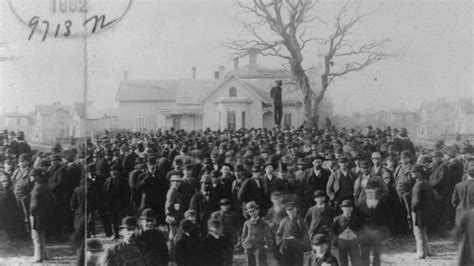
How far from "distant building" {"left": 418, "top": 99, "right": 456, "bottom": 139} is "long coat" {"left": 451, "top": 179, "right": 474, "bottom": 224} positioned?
0.65 m

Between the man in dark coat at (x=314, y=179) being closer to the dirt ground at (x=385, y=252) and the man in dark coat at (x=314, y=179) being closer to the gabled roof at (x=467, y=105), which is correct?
the dirt ground at (x=385, y=252)

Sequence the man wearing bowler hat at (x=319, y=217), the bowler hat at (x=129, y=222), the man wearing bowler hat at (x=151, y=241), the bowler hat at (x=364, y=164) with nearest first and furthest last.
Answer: the man wearing bowler hat at (x=151, y=241), the bowler hat at (x=129, y=222), the man wearing bowler hat at (x=319, y=217), the bowler hat at (x=364, y=164)

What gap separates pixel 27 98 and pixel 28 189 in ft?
3.28

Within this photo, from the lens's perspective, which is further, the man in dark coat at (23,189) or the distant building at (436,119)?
the distant building at (436,119)

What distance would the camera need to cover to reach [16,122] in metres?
5.57

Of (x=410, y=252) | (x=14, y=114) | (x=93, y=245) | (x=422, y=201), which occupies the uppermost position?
(x=14, y=114)

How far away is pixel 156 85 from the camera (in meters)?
5.53

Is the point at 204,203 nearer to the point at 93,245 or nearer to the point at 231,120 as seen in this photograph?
the point at 231,120

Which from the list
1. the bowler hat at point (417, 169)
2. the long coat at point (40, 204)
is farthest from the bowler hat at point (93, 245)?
the bowler hat at point (417, 169)

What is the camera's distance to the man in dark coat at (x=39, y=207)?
5.43 metres

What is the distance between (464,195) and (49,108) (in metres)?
4.65

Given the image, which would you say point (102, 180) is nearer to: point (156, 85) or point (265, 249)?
point (156, 85)

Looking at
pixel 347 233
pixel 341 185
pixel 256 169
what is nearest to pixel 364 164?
pixel 341 185

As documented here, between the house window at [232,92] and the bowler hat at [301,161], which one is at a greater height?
the house window at [232,92]
